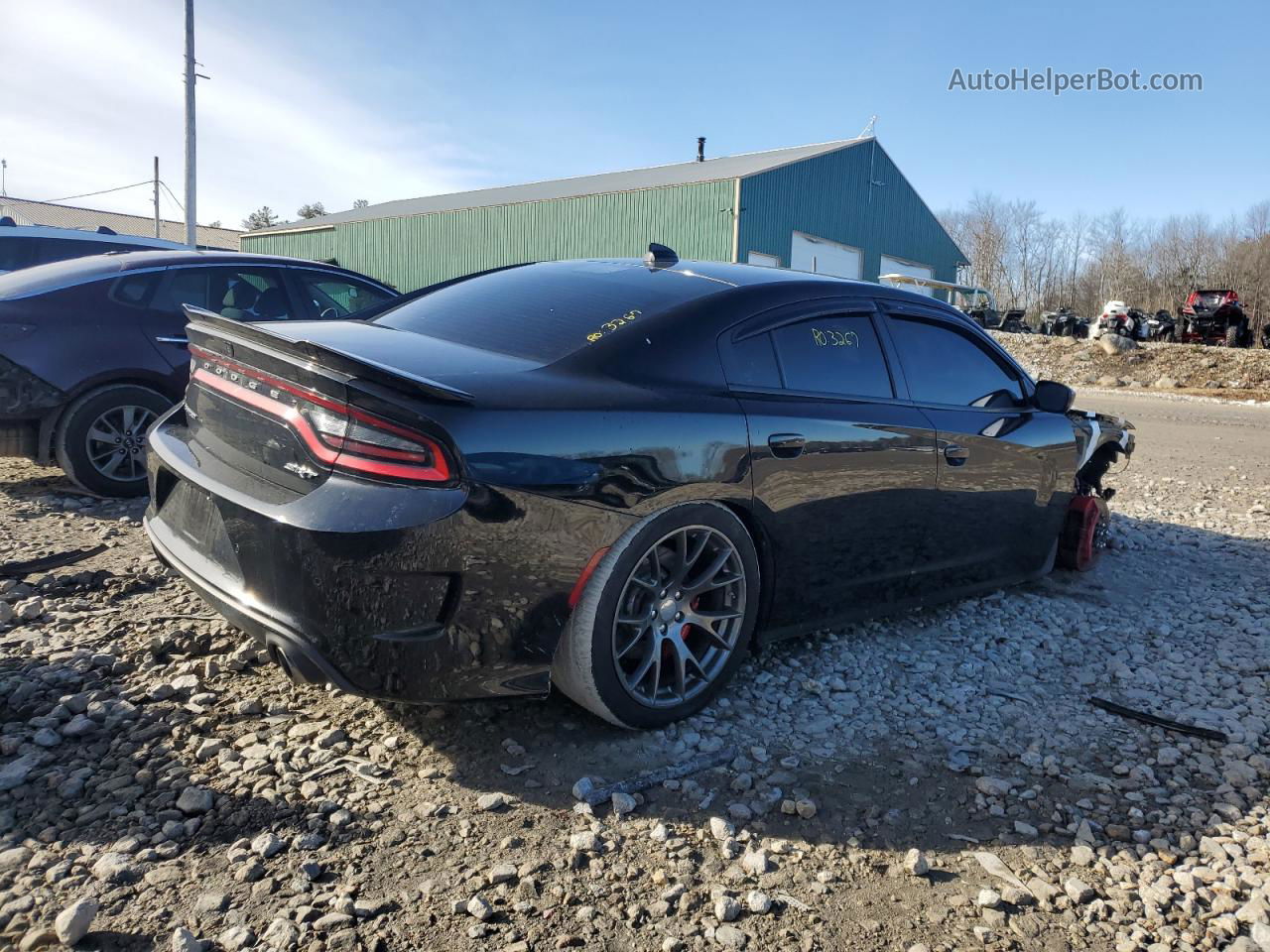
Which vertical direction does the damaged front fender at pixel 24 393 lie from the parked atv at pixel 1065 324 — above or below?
below

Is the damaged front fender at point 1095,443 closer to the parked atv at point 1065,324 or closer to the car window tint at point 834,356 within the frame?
the car window tint at point 834,356

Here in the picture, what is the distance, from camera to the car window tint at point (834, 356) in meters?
3.41

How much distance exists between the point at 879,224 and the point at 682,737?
→ 32.5 metres

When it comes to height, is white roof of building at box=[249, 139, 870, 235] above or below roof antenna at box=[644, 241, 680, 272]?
above

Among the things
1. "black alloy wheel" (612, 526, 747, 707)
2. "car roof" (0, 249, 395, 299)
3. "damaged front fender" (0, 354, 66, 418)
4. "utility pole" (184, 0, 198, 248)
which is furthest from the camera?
"utility pole" (184, 0, 198, 248)

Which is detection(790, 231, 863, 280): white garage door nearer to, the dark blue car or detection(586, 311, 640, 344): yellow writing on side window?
the dark blue car

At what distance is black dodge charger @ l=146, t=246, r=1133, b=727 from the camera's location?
2.46m

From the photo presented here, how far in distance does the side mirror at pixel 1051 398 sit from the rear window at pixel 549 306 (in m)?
2.09

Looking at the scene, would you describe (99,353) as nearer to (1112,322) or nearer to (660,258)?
(660,258)

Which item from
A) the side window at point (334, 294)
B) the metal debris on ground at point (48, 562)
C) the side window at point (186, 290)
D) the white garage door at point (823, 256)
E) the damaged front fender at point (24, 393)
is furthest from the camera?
the white garage door at point (823, 256)

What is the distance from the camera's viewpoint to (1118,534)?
6164 millimetres

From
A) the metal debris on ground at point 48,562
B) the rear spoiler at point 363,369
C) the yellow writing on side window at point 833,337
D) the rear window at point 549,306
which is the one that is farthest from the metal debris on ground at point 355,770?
the metal debris on ground at point 48,562

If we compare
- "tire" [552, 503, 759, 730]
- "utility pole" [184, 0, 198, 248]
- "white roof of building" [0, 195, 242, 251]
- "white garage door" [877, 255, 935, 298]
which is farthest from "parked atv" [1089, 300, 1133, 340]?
"white roof of building" [0, 195, 242, 251]

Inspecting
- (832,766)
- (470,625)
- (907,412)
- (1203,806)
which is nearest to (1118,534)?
(907,412)
